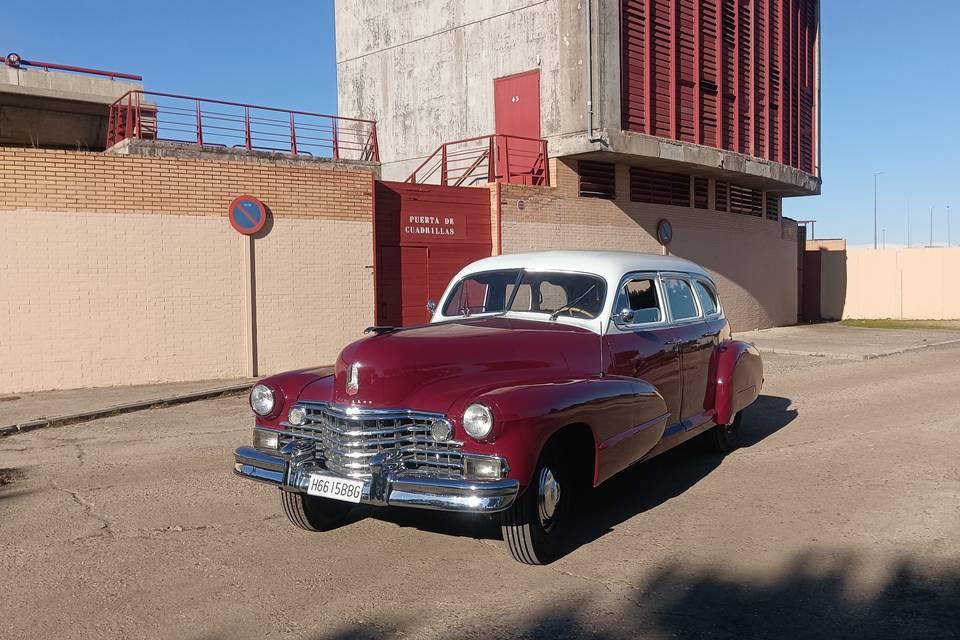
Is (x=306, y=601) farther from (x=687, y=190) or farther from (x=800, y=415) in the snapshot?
(x=687, y=190)

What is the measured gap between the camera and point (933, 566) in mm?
4516

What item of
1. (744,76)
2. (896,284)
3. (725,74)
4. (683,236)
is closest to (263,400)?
(683,236)

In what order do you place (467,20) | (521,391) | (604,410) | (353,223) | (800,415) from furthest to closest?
1. (467,20)
2. (353,223)
3. (800,415)
4. (604,410)
5. (521,391)

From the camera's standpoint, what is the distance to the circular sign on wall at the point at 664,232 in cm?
1978

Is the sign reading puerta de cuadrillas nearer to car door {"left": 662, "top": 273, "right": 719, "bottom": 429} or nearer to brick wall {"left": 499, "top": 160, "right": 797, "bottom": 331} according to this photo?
brick wall {"left": 499, "top": 160, "right": 797, "bottom": 331}

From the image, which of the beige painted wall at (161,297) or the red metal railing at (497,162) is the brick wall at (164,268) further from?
the red metal railing at (497,162)

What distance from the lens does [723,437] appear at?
7348 mm

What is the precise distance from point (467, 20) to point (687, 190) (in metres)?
6.83

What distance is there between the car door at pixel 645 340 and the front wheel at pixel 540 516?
3.59ft

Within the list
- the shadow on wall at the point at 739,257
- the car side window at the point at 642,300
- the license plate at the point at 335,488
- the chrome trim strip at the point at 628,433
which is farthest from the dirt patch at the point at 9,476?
the shadow on wall at the point at 739,257

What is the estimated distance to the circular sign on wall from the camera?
64.9 ft

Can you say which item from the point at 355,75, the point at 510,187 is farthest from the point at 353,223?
the point at 355,75

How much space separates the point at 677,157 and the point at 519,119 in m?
3.59

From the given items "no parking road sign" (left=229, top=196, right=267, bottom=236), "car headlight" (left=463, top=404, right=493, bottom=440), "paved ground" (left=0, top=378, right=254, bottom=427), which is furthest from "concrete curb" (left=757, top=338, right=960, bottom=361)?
"car headlight" (left=463, top=404, right=493, bottom=440)
